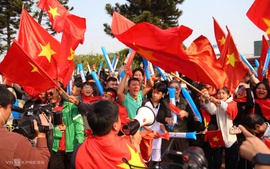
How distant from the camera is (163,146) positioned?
413 centimetres

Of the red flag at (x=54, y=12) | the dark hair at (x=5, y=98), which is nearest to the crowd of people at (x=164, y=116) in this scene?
the dark hair at (x=5, y=98)

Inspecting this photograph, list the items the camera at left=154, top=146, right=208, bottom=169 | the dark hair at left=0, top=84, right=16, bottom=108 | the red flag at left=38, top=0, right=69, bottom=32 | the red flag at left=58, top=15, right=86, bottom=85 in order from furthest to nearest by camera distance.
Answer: the red flag at left=38, top=0, right=69, bottom=32
the red flag at left=58, top=15, right=86, bottom=85
the dark hair at left=0, top=84, right=16, bottom=108
the camera at left=154, top=146, right=208, bottom=169

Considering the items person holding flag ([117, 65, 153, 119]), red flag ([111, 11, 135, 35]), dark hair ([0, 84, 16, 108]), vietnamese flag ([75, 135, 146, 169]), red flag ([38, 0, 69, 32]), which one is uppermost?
red flag ([38, 0, 69, 32])

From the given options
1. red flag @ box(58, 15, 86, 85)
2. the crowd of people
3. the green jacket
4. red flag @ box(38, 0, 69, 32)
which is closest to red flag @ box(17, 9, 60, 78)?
red flag @ box(58, 15, 86, 85)

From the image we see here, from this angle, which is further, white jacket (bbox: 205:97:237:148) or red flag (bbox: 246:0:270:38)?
red flag (bbox: 246:0:270:38)

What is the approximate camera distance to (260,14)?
194 inches

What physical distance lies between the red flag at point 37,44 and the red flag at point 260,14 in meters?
2.95

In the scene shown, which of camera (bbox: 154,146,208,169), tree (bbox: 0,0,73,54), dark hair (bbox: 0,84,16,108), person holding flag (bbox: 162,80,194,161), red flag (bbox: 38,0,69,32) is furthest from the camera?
tree (bbox: 0,0,73,54)

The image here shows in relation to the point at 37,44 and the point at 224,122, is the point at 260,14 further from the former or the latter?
the point at 37,44

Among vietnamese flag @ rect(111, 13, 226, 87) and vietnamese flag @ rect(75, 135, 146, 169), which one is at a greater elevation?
vietnamese flag @ rect(111, 13, 226, 87)

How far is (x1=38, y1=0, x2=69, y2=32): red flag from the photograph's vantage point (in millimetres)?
5973

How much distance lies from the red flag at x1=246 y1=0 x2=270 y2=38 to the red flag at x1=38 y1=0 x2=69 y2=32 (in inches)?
124

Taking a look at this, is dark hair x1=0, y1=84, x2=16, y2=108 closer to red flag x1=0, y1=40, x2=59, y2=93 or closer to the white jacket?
red flag x1=0, y1=40, x2=59, y2=93

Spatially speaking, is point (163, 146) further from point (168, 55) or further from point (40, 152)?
point (40, 152)
